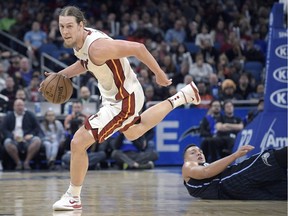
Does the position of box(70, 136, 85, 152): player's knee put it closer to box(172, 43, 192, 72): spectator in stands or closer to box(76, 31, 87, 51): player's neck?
box(76, 31, 87, 51): player's neck

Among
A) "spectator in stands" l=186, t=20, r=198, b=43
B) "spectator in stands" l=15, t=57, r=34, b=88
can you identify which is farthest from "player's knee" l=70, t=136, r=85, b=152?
"spectator in stands" l=186, t=20, r=198, b=43

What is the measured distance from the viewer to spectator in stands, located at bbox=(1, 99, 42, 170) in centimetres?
1565

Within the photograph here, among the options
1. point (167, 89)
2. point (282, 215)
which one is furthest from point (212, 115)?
point (282, 215)

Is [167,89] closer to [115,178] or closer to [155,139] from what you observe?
[155,139]

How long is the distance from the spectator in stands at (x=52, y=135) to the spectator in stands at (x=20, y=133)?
0.23m

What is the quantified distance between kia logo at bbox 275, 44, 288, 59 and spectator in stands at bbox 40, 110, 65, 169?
539 centimetres

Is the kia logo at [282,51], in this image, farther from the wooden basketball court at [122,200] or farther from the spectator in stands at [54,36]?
the spectator in stands at [54,36]

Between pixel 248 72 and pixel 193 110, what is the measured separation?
9.23 ft

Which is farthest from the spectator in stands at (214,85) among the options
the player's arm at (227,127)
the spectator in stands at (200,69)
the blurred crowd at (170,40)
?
the player's arm at (227,127)

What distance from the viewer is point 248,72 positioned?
1883cm

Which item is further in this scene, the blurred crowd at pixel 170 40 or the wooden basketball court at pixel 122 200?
the blurred crowd at pixel 170 40

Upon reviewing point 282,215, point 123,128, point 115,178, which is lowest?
point 115,178

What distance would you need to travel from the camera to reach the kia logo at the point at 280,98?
1233cm

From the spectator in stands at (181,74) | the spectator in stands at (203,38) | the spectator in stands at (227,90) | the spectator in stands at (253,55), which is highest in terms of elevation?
the spectator in stands at (203,38)
